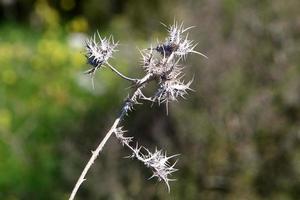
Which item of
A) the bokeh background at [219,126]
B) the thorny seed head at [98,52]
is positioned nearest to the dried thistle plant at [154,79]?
the thorny seed head at [98,52]

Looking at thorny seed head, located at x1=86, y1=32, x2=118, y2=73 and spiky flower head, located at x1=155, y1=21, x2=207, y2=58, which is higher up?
spiky flower head, located at x1=155, y1=21, x2=207, y2=58

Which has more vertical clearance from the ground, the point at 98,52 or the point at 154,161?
the point at 98,52

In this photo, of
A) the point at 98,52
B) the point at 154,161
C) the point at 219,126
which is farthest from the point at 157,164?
the point at 219,126

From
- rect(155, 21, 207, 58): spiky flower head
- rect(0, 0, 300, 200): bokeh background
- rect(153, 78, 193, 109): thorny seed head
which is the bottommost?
rect(153, 78, 193, 109): thorny seed head

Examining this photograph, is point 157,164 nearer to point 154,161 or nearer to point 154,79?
point 154,161

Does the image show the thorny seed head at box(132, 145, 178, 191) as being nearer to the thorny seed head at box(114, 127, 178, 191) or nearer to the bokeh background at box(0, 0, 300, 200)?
the thorny seed head at box(114, 127, 178, 191)

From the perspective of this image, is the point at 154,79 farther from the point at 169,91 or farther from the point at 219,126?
the point at 219,126

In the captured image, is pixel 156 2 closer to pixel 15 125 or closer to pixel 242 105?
pixel 15 125

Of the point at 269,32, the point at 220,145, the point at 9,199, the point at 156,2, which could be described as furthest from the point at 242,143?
the point at 156,2

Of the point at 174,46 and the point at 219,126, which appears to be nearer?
the point at 174,46

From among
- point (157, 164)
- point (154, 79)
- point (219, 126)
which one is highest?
point (219, 126)

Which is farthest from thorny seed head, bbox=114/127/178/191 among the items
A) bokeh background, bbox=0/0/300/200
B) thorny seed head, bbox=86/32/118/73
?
bokeh background, bbox=0/0/300/200
